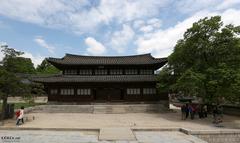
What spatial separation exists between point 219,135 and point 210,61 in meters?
9.47

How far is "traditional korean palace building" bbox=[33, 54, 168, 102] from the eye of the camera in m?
36.1

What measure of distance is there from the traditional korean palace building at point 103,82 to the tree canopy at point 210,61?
39.7 ft

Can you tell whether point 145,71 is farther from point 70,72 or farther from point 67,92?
point 67,92

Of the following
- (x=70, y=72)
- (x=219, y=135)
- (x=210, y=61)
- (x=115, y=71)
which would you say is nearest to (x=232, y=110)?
(x=210, y=61)

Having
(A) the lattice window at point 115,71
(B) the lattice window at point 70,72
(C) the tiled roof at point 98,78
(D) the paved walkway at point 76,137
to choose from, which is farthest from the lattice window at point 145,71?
(D) the paved walkway at point 76,137

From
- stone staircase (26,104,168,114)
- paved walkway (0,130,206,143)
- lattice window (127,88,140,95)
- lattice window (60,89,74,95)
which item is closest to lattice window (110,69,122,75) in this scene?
lattice window (127,88,140,95)

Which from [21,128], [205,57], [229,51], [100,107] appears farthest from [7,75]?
[229,51]

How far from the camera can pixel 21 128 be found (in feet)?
55.9

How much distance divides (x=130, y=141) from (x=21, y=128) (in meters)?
8.92

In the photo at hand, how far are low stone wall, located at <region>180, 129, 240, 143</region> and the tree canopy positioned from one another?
4563mm

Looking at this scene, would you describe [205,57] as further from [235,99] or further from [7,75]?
[7,75]

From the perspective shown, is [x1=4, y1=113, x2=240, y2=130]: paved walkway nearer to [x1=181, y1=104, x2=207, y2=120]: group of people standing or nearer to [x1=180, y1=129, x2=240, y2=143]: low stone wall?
[x1=181, y1=104, x2=207, y2=120]: group of people standing

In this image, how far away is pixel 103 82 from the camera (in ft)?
118

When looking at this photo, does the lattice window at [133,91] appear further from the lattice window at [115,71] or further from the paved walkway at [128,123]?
the paved walkway at [128,123]
